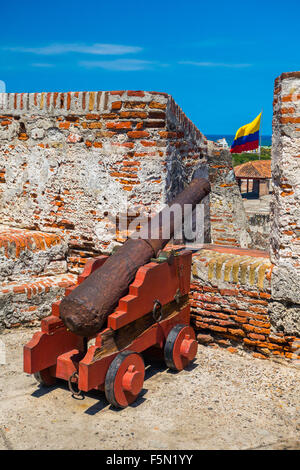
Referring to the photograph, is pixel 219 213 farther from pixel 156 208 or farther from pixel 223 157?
pixel 156 208

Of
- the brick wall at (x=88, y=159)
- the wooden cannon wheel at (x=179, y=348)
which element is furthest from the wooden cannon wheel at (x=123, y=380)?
the brick wall at (x=88, y=159)

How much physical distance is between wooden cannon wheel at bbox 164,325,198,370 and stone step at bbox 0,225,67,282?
6.46 feet

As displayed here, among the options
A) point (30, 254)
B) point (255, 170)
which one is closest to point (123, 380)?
point (30, 254)

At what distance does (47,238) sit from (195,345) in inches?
88.5

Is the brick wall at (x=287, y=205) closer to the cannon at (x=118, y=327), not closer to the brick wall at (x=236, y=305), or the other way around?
the brick wall at (x=236, y=305)

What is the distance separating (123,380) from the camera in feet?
12.1

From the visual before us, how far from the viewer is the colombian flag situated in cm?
1450

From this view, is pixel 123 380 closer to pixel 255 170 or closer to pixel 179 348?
pixel 179 348

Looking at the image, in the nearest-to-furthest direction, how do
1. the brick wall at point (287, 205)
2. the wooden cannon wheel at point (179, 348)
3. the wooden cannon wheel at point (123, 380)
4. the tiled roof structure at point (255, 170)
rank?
the wooden cannon wheel at point (123, 380), the wooden cannon wheel at point (179, 348), the brick wall at point (287, 205), the tiled roof structure at point (255, 170)

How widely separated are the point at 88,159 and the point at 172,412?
9.63ft

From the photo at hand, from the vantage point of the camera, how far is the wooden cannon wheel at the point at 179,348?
4301 mm

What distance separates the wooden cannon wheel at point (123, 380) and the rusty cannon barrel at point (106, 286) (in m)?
0.31

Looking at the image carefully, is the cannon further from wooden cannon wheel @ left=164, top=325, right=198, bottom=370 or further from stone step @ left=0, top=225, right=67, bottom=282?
stone step @ left=0, top=225, right=67, bottom=282

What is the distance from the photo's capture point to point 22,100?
19.2 ft
